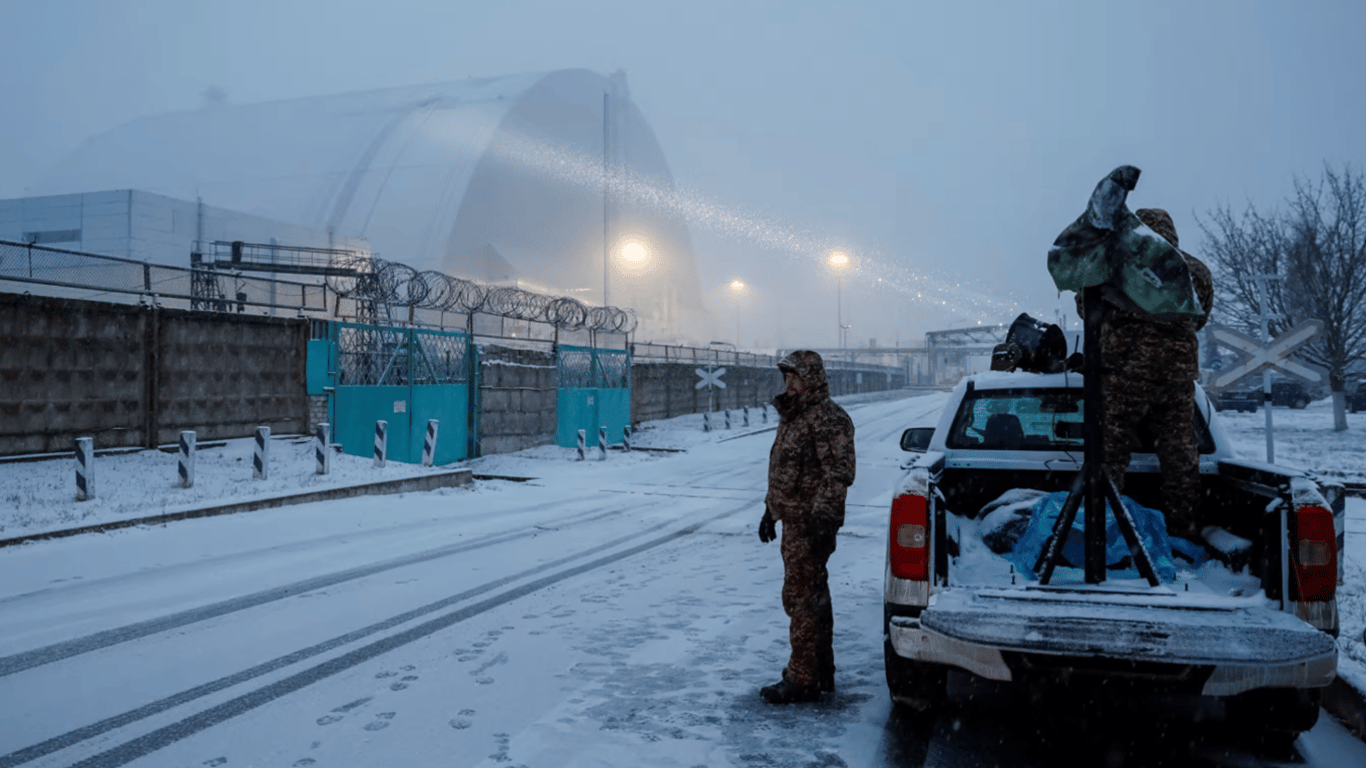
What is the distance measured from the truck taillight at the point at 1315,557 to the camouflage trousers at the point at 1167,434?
1.02 m

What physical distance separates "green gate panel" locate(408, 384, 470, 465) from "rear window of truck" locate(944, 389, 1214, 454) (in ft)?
44.2

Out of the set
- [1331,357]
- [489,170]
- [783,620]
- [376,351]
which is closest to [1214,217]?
[1331,357]

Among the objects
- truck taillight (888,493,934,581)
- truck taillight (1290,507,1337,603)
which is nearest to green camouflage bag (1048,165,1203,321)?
truck taillight (1290,507,1337,603)

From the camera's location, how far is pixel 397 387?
1723 centimetres

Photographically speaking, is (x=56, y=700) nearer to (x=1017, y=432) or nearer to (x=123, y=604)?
(x=123, y=604)

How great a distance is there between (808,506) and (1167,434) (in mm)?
1983

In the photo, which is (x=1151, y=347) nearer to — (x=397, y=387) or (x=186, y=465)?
(x=186, y=465)

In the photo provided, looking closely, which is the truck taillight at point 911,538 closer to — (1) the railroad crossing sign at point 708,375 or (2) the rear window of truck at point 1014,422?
(2) the rear window of truck at point 1014,422

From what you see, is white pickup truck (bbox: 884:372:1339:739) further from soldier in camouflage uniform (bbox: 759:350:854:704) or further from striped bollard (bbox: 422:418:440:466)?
striped bollard (bbox: 422:418:440:466)

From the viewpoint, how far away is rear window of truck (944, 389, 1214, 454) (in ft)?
19.2

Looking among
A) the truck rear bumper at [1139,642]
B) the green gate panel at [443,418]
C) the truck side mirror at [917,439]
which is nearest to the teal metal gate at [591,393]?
the green gate panel at [443,418]

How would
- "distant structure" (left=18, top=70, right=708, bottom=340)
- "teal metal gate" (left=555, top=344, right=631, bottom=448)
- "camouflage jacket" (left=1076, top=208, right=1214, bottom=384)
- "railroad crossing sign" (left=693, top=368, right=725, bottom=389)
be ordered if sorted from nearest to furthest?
"camouflage jacket" (left=1076, top=208, right=1214, bottom=384) < "teal metal gate" (left=555, top=344, right=631, bottom=448) < "railroad crossing sign" (left=693, top=368, right=725, bottom=389) < "distant structure" (left=18, top=70, right=708, bottom=340)

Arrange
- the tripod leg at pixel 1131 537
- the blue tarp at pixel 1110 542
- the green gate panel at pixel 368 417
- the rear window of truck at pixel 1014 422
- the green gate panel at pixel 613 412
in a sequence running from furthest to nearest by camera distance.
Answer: the green gate panel at pixel 613 412, the green gate panel at pixel 368 417, the rear window of truck at pixel 1014 422, the blue tarp at pixel 1110 542, the tripod leg at pixel 1131 537

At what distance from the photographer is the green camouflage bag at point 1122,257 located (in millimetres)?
4219
